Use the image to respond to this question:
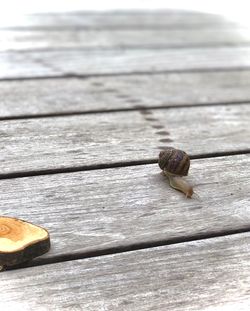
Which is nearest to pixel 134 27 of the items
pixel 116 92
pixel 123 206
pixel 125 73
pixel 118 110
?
pixel 125 73

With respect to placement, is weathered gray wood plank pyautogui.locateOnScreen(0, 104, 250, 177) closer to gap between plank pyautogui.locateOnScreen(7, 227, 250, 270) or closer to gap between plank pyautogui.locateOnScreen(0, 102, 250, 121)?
gap between plank pyautogui.locateOnScreen(0, 102, 250, 121)

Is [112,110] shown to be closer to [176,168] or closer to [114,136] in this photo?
[114,136]

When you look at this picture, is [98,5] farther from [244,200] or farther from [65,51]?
[244,200]

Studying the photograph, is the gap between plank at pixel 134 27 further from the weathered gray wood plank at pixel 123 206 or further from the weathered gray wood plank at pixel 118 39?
the weathered gray wood plank at pixel 123 206

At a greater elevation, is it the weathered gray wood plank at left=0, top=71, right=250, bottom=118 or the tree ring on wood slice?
the tree ring on wood slice

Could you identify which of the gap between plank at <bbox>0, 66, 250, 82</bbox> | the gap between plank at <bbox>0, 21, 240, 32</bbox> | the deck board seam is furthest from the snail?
the gap between plank at <bbox>0, 21, 240, 32</bbox>

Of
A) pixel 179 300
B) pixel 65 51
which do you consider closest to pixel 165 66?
pixel 65 51

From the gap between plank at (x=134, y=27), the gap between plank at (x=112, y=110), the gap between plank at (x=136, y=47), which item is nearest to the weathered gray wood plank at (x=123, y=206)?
the gap between plank at (x=112, y=110)
